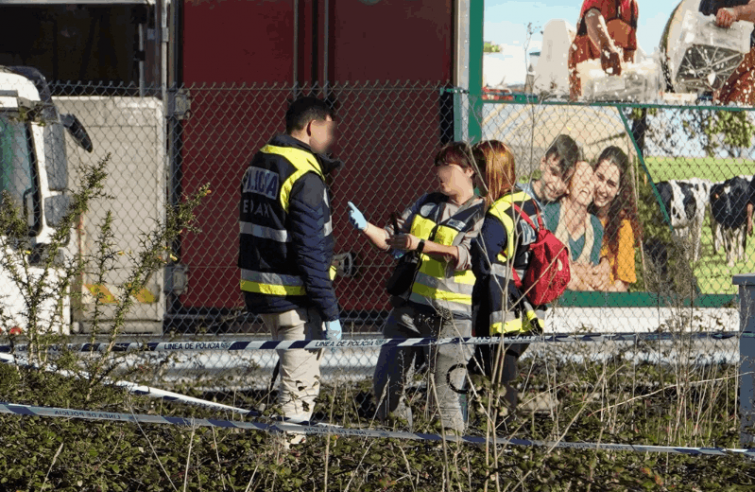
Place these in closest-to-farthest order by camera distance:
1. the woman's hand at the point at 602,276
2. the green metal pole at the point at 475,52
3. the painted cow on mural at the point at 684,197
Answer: the green metal pole at the point at 475,52 < the woman's hand at the point at 602,276 < the painted cow on mural at the point at 684,197

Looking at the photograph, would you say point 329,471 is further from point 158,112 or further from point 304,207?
point 158,112

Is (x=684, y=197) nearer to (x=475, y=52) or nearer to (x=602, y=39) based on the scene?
(x=602, y=39)

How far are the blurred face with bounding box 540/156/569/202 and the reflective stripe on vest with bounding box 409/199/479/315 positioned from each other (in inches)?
88.8

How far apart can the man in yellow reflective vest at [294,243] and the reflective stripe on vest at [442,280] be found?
1.82 feet

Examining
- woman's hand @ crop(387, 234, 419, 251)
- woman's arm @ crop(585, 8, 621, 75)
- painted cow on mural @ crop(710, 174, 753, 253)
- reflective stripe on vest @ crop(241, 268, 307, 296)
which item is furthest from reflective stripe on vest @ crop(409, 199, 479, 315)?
painted cow on mural @ crop(710, 174, 753, 253)

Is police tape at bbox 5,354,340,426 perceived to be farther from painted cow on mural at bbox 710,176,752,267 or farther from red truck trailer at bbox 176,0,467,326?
painted cow on mural at bbox 710,176,752,267

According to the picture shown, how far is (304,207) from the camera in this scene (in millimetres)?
4316

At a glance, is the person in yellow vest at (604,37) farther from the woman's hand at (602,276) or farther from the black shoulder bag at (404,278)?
the black shoulder bag at (404,278)

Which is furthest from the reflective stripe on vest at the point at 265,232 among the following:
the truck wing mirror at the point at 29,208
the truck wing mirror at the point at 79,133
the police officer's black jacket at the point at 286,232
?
the truck wing mirror at the point at 79,133

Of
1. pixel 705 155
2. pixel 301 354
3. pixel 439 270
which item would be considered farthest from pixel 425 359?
pixel 705 155

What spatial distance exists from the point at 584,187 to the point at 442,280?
248 centimetres

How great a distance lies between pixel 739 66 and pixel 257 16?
129 inches

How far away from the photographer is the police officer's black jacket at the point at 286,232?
4328 millimetres

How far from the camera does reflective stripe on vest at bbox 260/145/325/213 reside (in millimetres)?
4363
